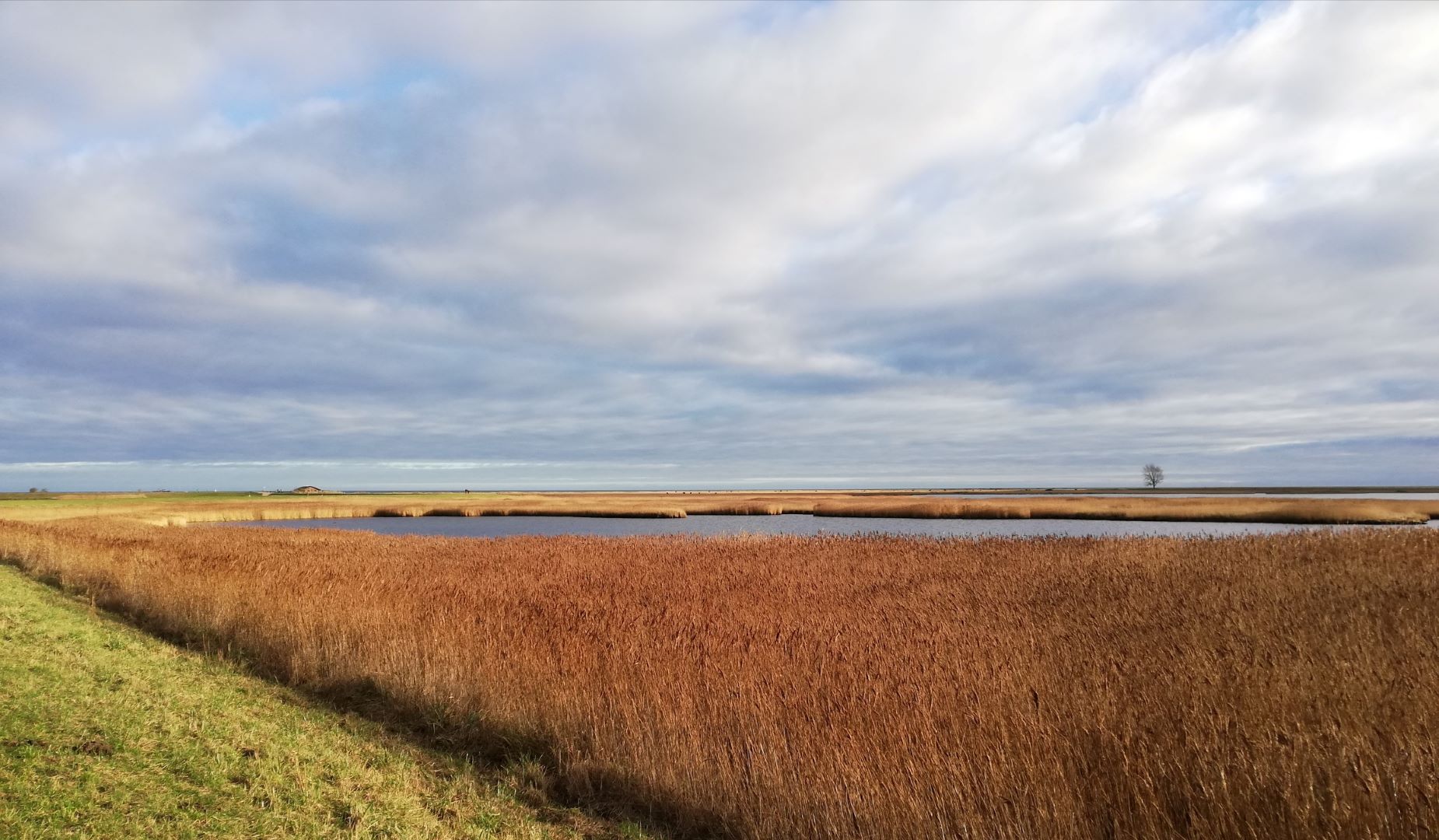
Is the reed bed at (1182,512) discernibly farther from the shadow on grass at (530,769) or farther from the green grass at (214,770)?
the green grass at (214,770)

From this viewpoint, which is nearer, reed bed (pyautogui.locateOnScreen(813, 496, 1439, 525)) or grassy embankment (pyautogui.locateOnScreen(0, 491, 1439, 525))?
reed bed (pyautogui.locateOnScreen(813, 496, 1439, 525))

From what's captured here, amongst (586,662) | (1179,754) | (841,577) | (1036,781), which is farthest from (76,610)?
(1179,754)

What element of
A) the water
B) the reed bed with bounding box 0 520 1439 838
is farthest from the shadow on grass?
the water

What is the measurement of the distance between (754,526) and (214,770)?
4499 cm

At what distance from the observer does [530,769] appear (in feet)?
23.1

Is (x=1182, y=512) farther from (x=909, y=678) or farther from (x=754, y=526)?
(x=909, y=678)

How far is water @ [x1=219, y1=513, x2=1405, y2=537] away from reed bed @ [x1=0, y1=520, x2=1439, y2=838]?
74.3 feet

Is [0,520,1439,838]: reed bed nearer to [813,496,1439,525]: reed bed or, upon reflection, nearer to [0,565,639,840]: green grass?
[0,565,639,840]: green grass

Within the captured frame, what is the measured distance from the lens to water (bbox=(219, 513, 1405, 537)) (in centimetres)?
4172

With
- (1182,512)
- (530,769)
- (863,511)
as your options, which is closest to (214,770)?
(530,769)

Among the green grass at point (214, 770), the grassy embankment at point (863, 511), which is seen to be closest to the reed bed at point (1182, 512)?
the grassy embankment at point (863, 511)

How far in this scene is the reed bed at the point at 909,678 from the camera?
5.02 m

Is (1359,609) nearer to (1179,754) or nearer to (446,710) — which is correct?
(1179,754)

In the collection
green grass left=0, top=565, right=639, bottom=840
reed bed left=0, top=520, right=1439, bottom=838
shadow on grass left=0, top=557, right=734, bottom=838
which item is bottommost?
shadow on grass left=0, top=557, right=734, bottom=838
